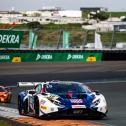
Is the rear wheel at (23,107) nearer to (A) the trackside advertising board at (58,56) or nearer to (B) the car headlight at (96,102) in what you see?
(B) the car headlight at (96,102)

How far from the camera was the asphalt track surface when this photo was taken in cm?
3714

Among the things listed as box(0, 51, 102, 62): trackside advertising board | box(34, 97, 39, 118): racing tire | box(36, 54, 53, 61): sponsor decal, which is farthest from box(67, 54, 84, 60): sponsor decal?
box(34, 97, 39, 118): racing tire

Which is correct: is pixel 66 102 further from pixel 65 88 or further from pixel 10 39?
pixel 10 39

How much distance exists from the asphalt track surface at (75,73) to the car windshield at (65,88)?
38.9 ft

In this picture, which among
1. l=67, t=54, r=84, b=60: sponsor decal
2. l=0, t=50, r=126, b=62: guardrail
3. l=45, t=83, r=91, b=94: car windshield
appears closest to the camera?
l=45, t=83, r=91, b=94: car windshield

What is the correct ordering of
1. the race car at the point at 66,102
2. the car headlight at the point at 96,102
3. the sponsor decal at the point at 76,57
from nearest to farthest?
1. the race car at the point at 66,102
2. the car headlight at the point at 96,102
3. the sponsor decal at the point at 76,57

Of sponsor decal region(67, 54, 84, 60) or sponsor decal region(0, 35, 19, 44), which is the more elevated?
sponsor decal region(0, 35, 19, 44)

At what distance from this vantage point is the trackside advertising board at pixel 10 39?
46.2 metres

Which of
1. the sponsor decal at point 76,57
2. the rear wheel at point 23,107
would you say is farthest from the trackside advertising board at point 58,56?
the rear wheel at point 23,107

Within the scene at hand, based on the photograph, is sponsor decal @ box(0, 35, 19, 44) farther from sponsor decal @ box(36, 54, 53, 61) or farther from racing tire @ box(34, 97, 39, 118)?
racing tire @ box(34, 97, 39, 118)

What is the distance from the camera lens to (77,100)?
1930cm

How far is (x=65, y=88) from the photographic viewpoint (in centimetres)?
2005

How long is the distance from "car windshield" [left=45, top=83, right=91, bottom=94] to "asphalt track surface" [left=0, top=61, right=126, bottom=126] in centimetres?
1186

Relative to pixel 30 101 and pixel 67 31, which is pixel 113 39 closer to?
pixel 67 31
